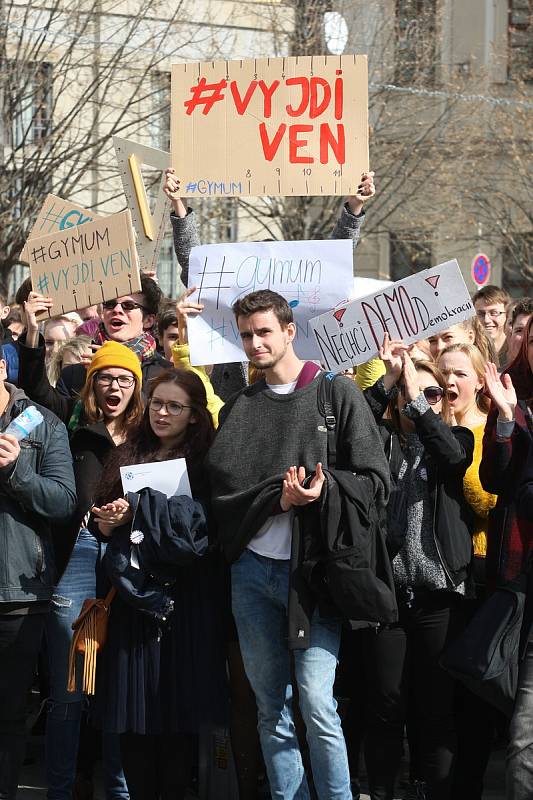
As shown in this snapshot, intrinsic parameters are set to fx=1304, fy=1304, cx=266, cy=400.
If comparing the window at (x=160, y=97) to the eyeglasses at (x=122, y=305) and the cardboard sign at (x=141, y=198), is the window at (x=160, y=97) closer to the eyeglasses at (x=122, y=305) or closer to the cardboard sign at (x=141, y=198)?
the cardboard sign at (x=141, y=198)

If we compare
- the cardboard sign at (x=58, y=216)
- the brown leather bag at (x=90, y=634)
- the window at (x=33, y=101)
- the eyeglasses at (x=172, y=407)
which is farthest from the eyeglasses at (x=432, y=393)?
the window at (x=33, y=101)

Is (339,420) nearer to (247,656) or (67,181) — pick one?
(247,656)

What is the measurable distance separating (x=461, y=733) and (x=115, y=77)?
1291cm

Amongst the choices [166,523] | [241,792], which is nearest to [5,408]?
[166,523]

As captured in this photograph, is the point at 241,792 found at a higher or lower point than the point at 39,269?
lower

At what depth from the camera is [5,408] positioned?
5504mm

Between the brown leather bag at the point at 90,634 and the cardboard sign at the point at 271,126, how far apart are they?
2260 mm

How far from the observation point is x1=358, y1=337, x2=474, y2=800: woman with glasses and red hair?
17.6 feet

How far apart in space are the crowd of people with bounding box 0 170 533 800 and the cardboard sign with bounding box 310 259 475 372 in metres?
0.11

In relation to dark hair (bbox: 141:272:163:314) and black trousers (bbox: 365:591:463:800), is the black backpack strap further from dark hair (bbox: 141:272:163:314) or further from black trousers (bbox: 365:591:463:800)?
dark hair (bbox: 141:272:163:314)

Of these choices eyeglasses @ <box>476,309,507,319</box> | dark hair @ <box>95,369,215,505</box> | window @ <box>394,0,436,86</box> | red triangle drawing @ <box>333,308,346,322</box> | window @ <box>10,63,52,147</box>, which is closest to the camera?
dark hair @ <box>95,369,215,505</box>

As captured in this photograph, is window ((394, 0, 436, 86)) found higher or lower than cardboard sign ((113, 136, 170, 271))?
higher

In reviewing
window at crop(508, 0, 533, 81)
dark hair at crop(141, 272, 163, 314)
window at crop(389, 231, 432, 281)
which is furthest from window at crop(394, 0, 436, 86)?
dark hair at crop(141, 272, 163, 314)

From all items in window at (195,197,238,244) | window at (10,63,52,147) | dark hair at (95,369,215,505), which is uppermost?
window at (10,63,52,147)
